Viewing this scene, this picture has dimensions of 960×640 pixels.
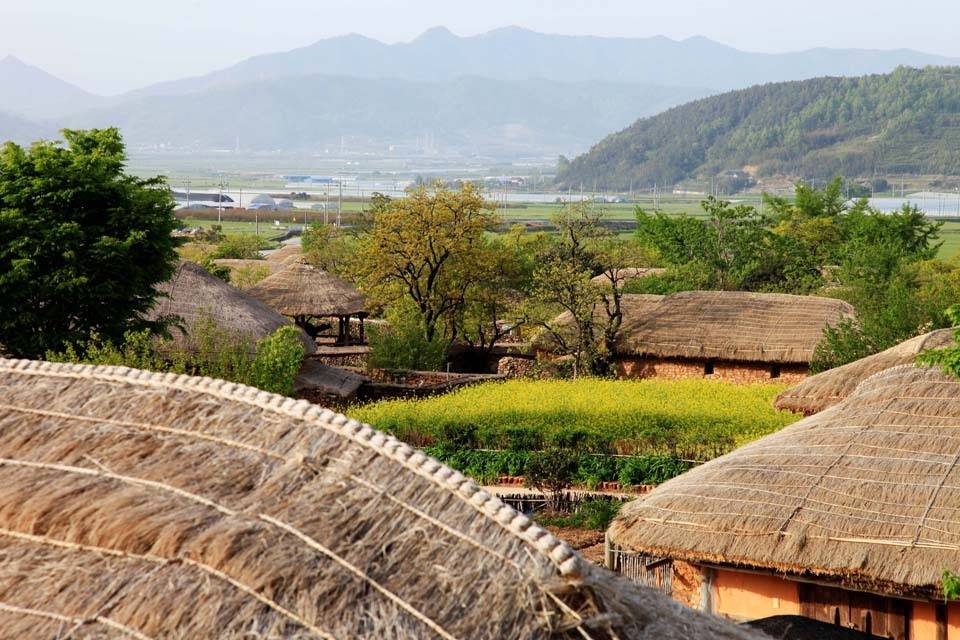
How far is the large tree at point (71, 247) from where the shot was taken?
20.5 metres

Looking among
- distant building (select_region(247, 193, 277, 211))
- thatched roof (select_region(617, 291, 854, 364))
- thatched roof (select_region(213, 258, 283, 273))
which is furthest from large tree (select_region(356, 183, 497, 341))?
distant building (select_region(247, 193, 277, 211))

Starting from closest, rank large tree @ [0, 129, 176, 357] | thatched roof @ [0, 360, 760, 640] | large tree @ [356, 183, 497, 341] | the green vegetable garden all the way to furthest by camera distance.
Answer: thatched roof @ [0, 360, 760, 640]
the green vegetable garden
large tree @ [0, 129, 176, 357]
large tree @ [356, 183, 497, 341]

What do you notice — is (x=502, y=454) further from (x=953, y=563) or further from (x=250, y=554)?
(x=250, y=554)

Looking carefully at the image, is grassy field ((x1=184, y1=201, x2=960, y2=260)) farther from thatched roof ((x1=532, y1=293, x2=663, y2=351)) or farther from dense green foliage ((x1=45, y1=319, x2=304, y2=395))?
dense green foliage ((x1=45, y1=319, x2=304, y2=395))

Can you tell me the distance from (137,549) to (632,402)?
20394 mm

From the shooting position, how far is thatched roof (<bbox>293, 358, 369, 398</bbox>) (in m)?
26.8

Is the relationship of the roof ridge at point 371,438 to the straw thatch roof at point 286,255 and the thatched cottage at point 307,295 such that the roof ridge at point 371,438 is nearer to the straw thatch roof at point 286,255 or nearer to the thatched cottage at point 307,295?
the thatched cottage at point 307,295

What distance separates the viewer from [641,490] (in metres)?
19.2

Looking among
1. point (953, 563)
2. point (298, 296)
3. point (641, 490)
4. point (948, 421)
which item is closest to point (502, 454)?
point (641, 490)

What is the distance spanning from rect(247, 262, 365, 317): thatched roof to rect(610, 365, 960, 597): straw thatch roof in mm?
22596

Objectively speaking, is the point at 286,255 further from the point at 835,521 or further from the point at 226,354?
the point at 835,521

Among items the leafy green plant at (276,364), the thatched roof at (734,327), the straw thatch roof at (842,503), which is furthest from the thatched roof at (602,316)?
the straw thatch roof at (842,503)

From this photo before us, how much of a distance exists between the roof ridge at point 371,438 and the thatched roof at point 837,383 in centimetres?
1536

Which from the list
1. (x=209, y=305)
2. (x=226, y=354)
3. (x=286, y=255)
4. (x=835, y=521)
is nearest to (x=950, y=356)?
(x=835, y=521)
